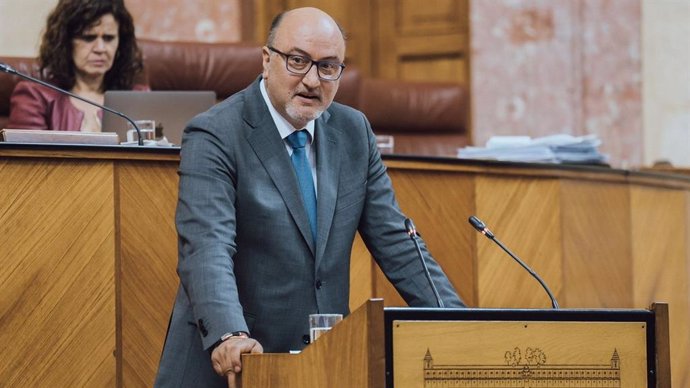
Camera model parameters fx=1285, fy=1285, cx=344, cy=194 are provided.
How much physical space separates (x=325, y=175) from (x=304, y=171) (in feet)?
0.15

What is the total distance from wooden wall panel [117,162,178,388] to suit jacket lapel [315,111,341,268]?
0.71 m

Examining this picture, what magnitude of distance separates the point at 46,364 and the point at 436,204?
1305 mm

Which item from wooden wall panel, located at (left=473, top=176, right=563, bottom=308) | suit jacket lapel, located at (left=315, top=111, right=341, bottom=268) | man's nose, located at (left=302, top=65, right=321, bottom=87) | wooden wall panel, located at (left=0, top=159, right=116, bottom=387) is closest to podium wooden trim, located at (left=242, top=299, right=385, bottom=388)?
suit jacket lapel, located at (left=315, top=111, right=341, bottom=268)

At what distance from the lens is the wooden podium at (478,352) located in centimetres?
210

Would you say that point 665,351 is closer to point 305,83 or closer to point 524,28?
point 305,83

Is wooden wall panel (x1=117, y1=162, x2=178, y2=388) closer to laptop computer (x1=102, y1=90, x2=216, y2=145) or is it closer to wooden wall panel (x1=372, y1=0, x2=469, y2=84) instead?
laptop computer (x1=102, y1=90, x2=216, y2=145)

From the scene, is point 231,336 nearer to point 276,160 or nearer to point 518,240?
point 276,160

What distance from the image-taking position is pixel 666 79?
7.03 meters

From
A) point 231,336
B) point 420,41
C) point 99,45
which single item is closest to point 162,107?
point 99,45

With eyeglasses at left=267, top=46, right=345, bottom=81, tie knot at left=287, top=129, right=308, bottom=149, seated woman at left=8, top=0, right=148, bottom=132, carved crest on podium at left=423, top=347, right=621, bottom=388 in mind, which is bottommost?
carved crest on podium at left=423, top=347, right=621, bottom=388

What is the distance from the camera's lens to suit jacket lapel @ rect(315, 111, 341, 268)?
8.39ft

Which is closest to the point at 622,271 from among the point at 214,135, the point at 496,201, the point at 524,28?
the point at 496,201

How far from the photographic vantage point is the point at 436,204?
384 centimetres

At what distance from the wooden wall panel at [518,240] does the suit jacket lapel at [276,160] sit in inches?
56.4
